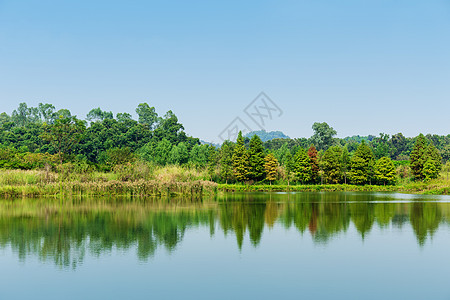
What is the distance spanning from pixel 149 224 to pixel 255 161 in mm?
33880

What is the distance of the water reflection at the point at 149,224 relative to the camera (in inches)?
527

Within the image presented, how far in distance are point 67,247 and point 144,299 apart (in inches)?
221

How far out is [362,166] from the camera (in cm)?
5312

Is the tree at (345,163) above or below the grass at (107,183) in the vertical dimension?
above

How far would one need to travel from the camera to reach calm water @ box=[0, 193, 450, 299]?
30.6ft

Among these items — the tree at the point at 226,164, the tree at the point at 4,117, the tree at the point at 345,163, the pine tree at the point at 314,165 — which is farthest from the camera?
the tree at the point at 4,117

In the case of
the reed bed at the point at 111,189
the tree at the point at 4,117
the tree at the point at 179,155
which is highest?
the tree at the point at 4,117

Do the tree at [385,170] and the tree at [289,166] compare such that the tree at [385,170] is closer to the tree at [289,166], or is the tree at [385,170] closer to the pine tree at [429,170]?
the pine tree at [429,170]

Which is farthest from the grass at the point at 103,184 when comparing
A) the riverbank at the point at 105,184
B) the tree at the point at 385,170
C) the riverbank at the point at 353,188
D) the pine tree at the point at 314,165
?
the tree at the point at 385,170

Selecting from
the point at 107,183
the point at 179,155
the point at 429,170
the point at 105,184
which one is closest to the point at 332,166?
the point at 429,170

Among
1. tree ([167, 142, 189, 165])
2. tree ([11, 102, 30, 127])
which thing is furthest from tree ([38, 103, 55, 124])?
tree ([167, 142, 189, 165])

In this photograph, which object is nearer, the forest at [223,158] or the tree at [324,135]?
the forest at [223,158]

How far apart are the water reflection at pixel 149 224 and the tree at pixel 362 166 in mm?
28903

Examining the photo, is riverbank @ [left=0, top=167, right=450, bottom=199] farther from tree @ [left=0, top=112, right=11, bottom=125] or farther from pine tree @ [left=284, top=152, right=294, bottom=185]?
tree @ [left=0, top=112, right=11, bottom=125]
